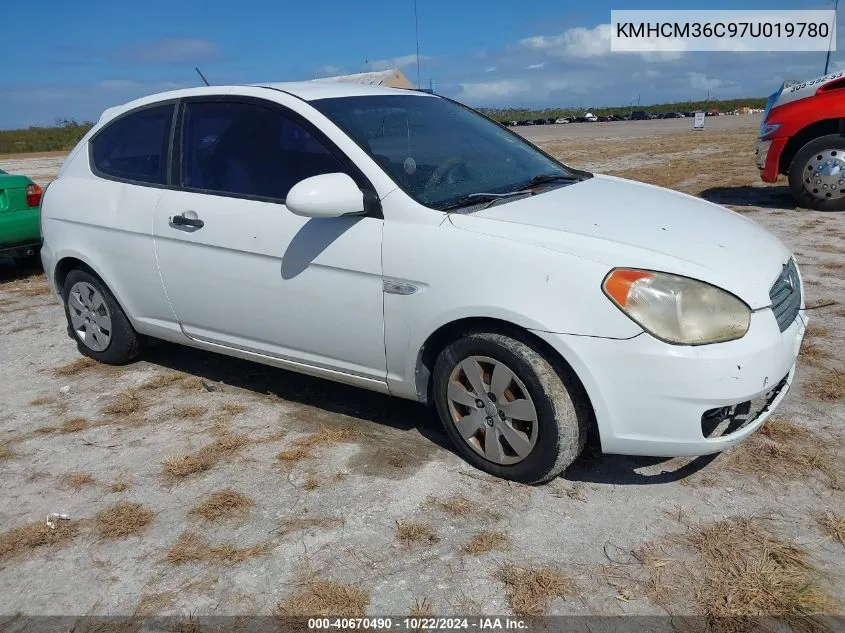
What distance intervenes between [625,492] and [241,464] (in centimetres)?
179

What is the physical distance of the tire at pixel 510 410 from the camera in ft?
9.68

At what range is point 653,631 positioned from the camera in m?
2.33

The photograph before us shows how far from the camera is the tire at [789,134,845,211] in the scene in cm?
864

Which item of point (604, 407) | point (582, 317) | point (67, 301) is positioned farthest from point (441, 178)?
point (67, 301)

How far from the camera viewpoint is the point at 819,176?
886 centimetres

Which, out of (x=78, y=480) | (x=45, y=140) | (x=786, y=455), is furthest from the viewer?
(x=45, y=140)

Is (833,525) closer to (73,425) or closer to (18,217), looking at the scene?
(73,425)

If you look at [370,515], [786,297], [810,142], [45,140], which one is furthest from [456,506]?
[45,140]

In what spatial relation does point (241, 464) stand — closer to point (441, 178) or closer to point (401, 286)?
point (401, 286)

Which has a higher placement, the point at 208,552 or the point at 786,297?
the point at 786,297

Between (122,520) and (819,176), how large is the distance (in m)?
8.74

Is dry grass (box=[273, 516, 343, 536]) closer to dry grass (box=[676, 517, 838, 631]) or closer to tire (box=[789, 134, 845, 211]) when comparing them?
dry grass (box=[676, 517, 838, 631])

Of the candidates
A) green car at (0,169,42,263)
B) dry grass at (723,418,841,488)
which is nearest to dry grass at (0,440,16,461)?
dry grass at (723,418,841,488)

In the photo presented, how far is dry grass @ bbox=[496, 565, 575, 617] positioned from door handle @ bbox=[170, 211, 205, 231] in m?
2.40
